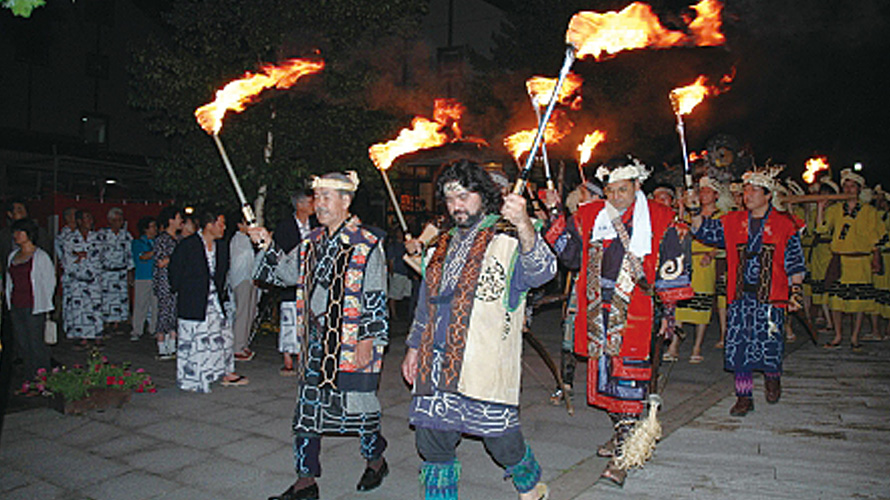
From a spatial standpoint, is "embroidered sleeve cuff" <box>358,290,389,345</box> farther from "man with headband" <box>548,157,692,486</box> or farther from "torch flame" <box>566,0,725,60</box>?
"torch flame" <box>566,0,725,60</box>

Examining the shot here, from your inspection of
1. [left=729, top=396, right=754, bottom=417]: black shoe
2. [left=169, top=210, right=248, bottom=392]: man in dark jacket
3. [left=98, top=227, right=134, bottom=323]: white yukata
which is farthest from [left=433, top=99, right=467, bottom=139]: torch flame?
[left=98, top=227, right=134, bottom=323]: white yukata

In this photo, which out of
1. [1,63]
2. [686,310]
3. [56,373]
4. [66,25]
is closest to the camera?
[56,373]

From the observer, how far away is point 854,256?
1079cm

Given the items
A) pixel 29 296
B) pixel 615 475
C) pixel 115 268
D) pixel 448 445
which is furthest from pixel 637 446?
pixel 115 268

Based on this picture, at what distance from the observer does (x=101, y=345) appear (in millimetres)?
10219

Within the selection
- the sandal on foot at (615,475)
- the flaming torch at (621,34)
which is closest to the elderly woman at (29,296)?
the sandal on foot at (615,475)

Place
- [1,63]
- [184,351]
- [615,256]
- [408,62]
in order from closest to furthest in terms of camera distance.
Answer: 1. [615,256]
2. [184,351]
3. [408,62]
4. [1,63]

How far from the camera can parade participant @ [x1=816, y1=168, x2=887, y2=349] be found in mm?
10516

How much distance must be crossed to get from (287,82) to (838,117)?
54.9 ft

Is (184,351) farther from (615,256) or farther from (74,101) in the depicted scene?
(74,101)

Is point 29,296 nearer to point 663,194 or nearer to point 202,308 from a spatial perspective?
point 202,308

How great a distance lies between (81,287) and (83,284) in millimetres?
62

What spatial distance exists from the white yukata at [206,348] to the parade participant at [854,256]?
336 inches

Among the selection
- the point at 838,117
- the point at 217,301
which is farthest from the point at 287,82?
the point at 838,117
